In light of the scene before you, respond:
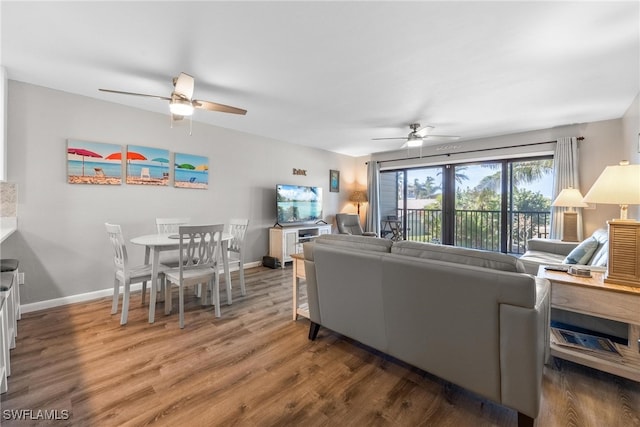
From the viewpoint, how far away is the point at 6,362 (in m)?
1.69

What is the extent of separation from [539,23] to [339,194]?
16.1ft

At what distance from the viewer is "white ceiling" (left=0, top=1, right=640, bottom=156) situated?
171 cm

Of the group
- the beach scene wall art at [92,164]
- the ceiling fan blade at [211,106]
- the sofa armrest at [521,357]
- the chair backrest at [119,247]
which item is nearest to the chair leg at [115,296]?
the chair backrest at [119,247]

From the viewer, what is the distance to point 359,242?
6.15 ft

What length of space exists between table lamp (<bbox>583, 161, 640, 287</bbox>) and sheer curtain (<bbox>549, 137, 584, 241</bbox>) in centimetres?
283

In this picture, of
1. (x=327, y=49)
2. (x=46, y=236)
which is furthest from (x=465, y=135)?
(x=46, y=236)

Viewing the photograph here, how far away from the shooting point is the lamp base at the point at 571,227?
370 centimetres

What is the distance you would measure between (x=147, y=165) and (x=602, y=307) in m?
4.55

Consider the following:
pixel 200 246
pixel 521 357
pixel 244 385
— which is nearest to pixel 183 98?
pixel 200 246

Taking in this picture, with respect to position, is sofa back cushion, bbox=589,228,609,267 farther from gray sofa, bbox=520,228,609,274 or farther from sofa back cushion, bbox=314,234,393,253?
sofa back cushion, bbox=314,234,393,253

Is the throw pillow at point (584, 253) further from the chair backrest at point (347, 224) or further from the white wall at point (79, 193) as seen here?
the white wall at point (79, 193)

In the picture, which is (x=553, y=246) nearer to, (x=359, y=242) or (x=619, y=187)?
(x=619, y=187)

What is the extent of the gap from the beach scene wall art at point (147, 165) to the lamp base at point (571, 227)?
5.56 m

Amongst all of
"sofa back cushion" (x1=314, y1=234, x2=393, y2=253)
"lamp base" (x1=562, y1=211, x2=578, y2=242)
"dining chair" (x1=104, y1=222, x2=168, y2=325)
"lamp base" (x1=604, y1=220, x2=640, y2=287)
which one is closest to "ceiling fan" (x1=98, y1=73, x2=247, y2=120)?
"dining chair" (x1=104, y1=222, x2=168, y2=325)
